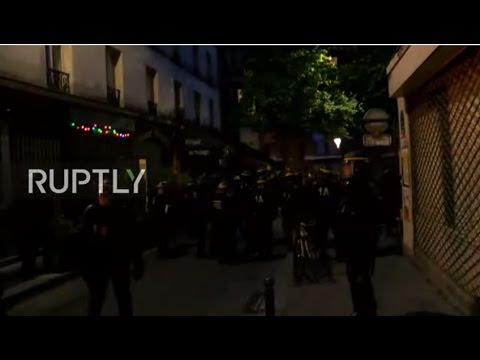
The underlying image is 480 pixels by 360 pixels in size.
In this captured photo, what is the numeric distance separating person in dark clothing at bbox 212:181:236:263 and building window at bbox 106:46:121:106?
5.15 feet

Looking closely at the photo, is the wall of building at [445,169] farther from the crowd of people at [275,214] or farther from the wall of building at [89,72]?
the wall of building at [89,72]

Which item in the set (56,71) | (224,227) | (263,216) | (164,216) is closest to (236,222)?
(224,227)

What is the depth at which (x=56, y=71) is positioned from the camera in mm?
6652

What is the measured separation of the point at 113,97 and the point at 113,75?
255 millimetres

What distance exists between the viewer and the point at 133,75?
18.7 feet

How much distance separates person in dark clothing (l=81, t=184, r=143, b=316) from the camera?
5082mm

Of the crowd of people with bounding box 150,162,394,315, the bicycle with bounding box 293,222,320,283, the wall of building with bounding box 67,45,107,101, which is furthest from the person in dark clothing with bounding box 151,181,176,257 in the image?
the wall of building with bounding box 67,45,107,101

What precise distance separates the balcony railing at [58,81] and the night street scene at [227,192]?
953 mm

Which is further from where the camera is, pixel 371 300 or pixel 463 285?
pixel 463 285

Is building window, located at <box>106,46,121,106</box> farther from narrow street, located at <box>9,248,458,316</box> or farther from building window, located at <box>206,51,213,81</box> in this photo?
narrow street, located at <box>9,248,458,316</box>

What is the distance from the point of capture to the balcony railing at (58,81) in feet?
22.3
